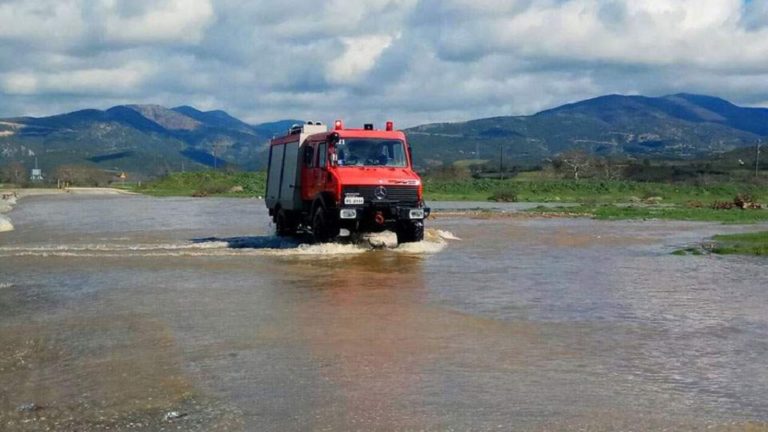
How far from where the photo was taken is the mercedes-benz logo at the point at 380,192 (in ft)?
62.3

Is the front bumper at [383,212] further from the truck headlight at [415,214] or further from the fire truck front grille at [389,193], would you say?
the fire truck front grille at [389,193]

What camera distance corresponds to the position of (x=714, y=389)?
7.48 meters

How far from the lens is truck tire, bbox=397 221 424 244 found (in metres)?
20.2

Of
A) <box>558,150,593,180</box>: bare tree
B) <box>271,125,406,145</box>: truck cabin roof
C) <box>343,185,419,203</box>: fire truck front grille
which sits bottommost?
Answer: <box>343,185,419,203</box>: fire truck front grille

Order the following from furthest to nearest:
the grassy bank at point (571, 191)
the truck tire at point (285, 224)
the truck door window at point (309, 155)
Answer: the grassy bank at point (571, 191) → the truck tire at point (285, 224) → the truck door window at point (309, 155)

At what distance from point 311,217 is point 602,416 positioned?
1466 cm

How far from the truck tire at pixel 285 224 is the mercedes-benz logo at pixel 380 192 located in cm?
474

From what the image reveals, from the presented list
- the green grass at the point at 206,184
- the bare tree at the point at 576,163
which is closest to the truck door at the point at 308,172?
the green grass at the point at 206,184

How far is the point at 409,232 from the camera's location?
20375 millimetres

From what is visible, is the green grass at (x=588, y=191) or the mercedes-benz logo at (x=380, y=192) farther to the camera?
the green grass at (x=588, y=191)

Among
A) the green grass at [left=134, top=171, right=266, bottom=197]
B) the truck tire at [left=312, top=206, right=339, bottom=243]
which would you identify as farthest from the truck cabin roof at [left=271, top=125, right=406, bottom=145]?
the green grass at [left=134, top=171, right=266, bottom=197]

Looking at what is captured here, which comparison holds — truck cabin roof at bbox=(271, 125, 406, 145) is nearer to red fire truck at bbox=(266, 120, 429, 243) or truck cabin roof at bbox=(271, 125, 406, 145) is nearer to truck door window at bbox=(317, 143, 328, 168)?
red fire truck at bbox=(266, 120, 429, 243)

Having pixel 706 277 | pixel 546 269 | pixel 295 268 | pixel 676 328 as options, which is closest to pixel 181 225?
pixel 295 268

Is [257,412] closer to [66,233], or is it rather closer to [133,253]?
[133,253]
